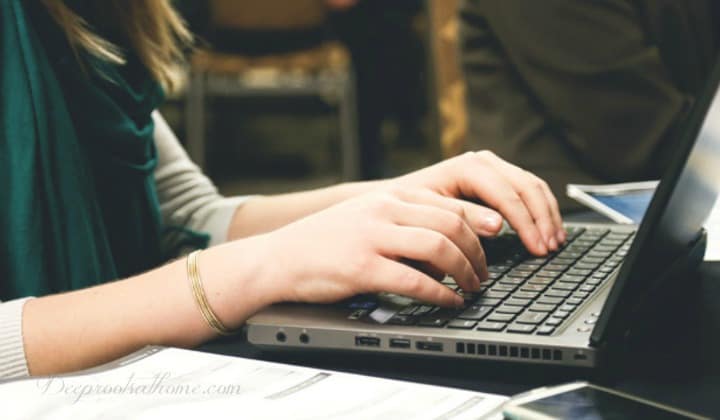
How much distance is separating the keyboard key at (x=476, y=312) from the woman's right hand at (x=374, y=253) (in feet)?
0.04

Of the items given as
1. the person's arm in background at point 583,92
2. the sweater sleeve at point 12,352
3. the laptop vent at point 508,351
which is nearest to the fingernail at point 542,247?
the laptop vent at point 508,351

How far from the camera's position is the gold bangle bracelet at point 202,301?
2.19 ft

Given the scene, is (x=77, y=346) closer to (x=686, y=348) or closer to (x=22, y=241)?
(x=22, y=241)

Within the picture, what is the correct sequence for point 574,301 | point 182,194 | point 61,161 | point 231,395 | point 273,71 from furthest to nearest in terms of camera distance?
point 273,71 → point 182,194 → point 61,161 → point 574,301 → point 231,395

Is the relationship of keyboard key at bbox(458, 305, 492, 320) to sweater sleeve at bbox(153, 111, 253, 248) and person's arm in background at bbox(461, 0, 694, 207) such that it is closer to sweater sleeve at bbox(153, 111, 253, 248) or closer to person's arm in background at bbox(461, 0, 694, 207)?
sweater sleeve at bbox(153, 111, 253, 248)

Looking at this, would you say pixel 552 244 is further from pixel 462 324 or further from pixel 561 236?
pixel 462 324

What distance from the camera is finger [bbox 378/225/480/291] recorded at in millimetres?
625

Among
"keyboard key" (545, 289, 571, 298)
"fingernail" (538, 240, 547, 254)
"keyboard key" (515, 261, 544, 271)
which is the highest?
"fingernail" (538, 240, 547, 254)

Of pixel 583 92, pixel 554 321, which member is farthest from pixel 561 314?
pixel 583 92

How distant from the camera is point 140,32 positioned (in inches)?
43.0

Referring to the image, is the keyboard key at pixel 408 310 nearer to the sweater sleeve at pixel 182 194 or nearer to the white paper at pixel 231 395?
the white paper at pixel 231 395

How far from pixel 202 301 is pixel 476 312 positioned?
20 cm

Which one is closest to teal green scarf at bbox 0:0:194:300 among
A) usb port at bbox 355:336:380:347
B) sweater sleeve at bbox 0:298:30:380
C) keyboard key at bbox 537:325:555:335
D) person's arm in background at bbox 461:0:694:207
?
sweater sleeve at bbox 0:298:30:380

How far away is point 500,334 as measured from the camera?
1.87 ft
